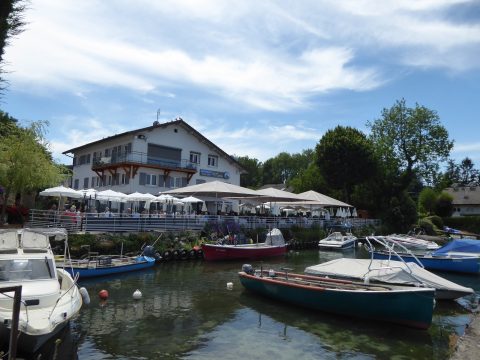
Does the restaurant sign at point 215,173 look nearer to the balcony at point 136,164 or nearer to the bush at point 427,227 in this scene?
the balcony at point 136,164

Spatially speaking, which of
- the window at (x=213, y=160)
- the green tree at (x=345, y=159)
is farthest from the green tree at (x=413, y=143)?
the window at (x=213, y=160)

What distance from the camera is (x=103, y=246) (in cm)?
2506

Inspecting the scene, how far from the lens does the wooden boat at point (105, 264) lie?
2028 centimetres

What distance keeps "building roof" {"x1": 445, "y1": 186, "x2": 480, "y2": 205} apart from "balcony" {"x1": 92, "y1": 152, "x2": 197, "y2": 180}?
5492 cm

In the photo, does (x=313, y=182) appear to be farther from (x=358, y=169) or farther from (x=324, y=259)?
(x=324, y=259)

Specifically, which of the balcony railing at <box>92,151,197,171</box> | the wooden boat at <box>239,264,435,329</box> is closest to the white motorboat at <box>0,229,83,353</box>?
the wooden boat at <box>239,264,435,329</box>

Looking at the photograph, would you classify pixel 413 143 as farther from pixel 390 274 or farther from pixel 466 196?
pixel 390 274

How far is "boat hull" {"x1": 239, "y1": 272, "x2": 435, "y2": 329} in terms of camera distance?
43.8 ft

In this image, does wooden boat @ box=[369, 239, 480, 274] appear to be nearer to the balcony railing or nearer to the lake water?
the lake water

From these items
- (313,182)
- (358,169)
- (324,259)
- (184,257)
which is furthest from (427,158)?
(184,257)

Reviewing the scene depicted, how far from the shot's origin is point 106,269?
21.3m

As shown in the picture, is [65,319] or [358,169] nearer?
[65,319]

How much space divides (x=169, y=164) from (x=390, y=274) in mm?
32995

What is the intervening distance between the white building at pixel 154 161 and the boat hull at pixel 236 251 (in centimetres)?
1761
